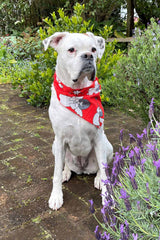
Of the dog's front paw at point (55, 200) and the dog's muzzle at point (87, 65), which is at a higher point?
the dog's muzzle at point (87, 65)

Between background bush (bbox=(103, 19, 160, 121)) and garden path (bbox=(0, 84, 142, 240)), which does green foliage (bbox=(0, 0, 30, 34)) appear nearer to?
garden path (bbox=(0, 84, 142, 240))

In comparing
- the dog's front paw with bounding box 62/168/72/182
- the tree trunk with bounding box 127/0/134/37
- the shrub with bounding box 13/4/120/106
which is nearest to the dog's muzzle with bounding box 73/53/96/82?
the dog's front paw with bounding box 62/168/72/182

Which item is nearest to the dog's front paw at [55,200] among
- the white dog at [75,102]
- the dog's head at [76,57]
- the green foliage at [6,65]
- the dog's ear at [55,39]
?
the white dog at [75,102]

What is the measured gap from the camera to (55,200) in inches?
110

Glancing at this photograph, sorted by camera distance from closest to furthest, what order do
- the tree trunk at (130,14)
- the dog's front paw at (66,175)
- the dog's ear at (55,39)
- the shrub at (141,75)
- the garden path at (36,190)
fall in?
the garden path at (36,190)
the dog's ear at (55,39)
the dog's front paw at (66,175)
the shrub at (141,75)
the tree trunk at (130,14)

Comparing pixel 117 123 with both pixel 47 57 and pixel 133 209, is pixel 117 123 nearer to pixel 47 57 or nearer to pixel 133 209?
pixel 47 57

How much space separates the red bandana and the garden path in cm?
86

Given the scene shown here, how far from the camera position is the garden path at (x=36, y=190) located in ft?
8.16

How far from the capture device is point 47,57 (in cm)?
558

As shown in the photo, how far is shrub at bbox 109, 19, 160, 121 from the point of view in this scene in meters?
3.49

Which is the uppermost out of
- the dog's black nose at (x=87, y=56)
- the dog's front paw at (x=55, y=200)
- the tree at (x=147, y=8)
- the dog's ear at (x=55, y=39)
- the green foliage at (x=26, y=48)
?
the tree at (x=147, y=8)

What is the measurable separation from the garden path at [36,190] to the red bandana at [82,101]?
86 centimetres

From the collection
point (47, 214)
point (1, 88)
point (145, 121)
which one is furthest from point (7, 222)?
point (1, 88)

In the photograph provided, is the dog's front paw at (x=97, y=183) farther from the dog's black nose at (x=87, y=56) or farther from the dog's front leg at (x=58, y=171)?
the dog's black nose at (x=87, y=56)
